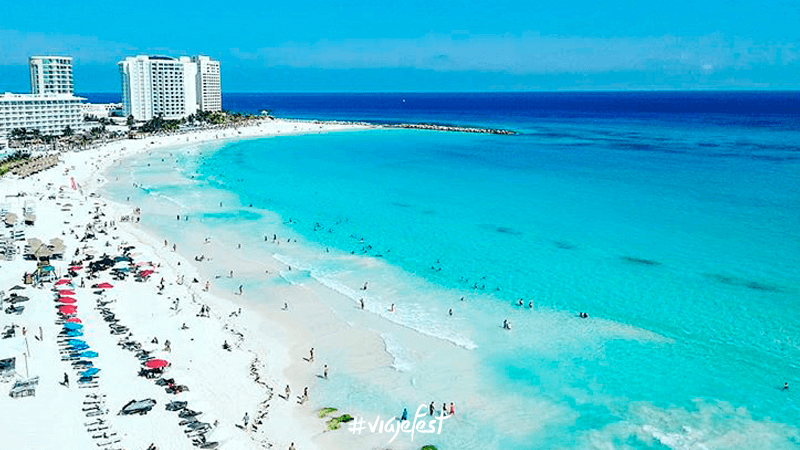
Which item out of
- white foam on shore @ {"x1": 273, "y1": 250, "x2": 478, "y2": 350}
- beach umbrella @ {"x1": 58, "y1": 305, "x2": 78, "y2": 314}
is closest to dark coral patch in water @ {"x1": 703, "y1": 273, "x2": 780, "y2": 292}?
white foam on shore @ {"x1": 273, "y1": 250, "x2": 478, "y2": 350}

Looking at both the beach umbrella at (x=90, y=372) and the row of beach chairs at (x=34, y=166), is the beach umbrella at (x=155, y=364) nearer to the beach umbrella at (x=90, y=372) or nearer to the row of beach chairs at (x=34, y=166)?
the beach umbrella at (x=90, y=372)

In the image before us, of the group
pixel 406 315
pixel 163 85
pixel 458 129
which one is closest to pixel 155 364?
pixel 406 315

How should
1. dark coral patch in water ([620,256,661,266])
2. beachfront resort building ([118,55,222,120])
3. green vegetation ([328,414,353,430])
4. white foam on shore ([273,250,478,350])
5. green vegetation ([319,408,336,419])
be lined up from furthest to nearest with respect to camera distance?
1. beachfront resort building ([118,55,222,120])
2. dark coral patch in water ([620,256,661,266])
3. white foam on shore ([273,250,478,350])
4. green vegetation ([319,408,336,419])
5. green vegetation ([328,414,353,430])

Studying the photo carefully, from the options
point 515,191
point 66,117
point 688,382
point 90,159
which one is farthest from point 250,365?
point 66,117

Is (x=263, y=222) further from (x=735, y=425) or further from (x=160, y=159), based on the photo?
(x=160, y=159)

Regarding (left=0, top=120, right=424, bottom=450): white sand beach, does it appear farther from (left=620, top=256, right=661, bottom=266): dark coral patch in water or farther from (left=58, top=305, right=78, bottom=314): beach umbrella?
(left=620, top=256, right=661, bottom=266): dark coral patch in water

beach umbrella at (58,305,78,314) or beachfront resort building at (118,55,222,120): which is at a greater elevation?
beachfront resort building at (118,55,222,120)
